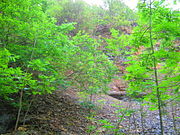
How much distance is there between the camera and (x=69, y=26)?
504 cm

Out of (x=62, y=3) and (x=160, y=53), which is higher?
(x=62, y=3)

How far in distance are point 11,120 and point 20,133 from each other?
0.91 m

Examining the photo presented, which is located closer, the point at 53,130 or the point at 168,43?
the point at 168,43

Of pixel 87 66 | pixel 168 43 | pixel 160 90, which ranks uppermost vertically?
pixel 168 43

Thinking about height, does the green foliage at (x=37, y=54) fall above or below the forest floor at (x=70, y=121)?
above

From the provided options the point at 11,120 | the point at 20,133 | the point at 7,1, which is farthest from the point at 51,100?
the point at 7,1

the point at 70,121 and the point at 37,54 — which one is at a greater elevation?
the point at 37,54

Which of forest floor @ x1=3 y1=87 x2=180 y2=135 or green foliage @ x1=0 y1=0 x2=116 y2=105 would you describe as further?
forest floor @ x1=3 y1=87 x2=180 y2=135

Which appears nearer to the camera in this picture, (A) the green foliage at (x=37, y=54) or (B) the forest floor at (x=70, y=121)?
(A) the green foliage at (x=37, y=54)

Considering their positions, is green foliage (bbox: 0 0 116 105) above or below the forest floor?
above

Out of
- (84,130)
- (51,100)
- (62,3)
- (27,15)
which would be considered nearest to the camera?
(27,15)

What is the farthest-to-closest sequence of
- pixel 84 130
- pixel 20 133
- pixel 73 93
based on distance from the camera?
1. pixel 73 93
2. pixel 84 130
3. pixel 20 133

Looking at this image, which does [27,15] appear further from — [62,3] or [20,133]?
[62,3]

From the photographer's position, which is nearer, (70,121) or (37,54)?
(37,54)
